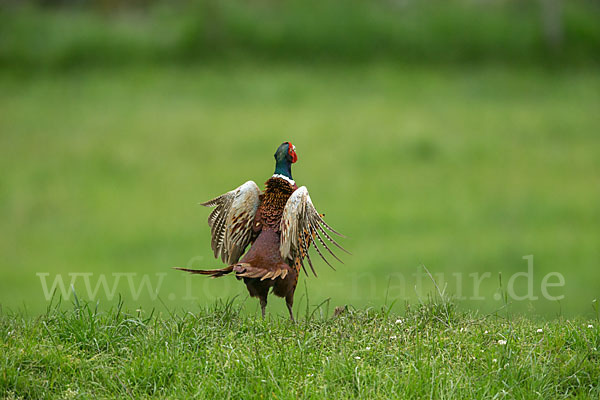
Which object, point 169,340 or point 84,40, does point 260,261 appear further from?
point 84,40

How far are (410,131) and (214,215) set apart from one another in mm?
10331

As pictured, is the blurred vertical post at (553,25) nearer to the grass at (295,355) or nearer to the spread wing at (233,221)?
the grass at (295,355)

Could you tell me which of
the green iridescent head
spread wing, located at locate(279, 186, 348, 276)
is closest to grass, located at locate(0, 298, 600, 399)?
spread wing, located at locate(279, 186, 348, 276)

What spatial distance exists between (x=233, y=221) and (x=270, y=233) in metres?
0.37

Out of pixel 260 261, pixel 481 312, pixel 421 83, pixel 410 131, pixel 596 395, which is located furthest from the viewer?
pixel 421 83

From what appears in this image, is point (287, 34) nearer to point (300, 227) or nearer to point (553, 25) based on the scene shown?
point (553, 25)

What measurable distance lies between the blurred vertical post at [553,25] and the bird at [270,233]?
16.0 m

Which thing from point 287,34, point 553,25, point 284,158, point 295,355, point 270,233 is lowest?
point 295,355

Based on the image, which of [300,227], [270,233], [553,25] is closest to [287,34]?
[553,25]

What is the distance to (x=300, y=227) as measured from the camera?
19.6 feet

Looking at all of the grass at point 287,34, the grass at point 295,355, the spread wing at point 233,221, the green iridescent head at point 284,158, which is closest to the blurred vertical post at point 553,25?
the grass at point 287,34

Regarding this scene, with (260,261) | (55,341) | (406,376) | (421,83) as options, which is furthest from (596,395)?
(421,83)

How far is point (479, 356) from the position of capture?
18.4ft

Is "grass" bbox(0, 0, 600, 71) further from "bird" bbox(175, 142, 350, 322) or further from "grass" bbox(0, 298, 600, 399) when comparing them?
"grass" bbox(0, 298, 600, 399)
